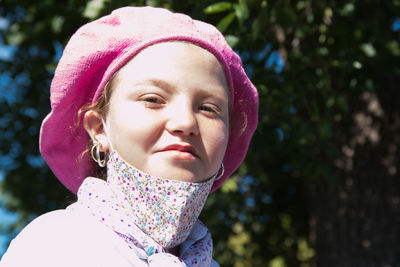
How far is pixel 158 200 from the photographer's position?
1.47 meters

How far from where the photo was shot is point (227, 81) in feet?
5.59

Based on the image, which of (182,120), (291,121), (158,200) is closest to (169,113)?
(182,120)

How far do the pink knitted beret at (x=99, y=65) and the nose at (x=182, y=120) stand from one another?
0.73ft

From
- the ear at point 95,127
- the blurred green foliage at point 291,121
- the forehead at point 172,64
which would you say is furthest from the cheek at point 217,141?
the blurred green foliage at point 291,121

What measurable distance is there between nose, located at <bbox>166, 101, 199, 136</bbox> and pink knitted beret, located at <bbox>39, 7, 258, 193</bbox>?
0.22m

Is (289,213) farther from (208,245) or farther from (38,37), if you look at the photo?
(208,245)

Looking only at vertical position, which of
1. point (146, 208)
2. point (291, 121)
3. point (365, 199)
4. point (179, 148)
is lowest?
A: point (365, 199)

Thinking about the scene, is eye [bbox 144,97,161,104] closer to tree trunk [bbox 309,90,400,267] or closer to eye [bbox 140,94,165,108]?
eye [bbox 140,94,165,108]

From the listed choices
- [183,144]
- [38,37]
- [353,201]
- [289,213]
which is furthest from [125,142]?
[289,213]

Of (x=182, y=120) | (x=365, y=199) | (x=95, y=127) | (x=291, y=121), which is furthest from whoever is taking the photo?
(x=365, y=199)

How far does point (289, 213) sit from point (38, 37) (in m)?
3.50

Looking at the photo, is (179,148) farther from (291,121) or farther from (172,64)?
(291,121)

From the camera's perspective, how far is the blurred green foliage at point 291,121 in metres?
3.05

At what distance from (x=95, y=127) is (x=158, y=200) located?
0.37 m
